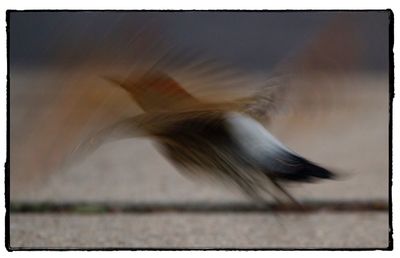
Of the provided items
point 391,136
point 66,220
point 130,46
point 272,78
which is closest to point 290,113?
point 272,78

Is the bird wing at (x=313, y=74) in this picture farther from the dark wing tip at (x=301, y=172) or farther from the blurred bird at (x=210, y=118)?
the dark wing tip at (x=301, y=172)

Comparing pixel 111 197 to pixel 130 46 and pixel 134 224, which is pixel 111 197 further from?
pixel 130 46

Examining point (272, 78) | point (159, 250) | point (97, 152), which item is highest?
point (272, 78)

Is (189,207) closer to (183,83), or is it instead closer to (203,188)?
(203,188)

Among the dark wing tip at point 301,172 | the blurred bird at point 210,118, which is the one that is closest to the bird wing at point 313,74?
the blurred bird at point 210,118

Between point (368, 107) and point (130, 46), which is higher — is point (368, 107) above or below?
below
